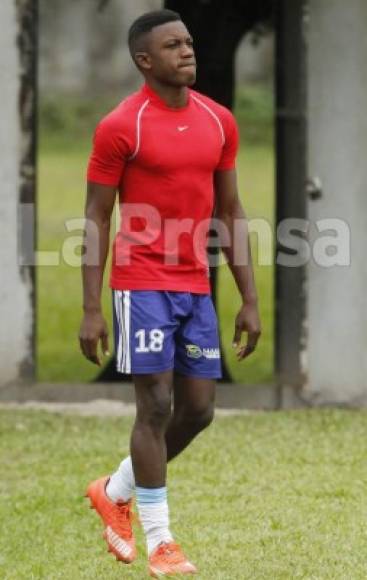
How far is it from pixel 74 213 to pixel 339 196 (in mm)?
14728

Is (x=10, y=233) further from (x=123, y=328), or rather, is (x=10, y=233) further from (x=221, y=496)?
(x=123, y=328)

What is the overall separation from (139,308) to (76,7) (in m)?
32.5

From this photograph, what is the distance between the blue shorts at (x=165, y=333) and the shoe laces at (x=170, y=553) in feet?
2.11

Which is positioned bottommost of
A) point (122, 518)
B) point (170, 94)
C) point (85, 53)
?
point (122, 518)

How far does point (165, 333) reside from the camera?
6754 mm

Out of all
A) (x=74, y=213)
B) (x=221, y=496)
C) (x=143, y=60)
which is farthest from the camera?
(x=74, y=213)

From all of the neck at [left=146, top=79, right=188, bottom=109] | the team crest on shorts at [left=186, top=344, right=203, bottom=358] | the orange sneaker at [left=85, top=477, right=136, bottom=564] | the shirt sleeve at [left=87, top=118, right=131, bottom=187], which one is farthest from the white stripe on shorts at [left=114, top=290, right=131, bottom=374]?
the neck at [left=146, top=79, right=188, bottom=109]

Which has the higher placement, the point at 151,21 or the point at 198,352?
the point at 151,21

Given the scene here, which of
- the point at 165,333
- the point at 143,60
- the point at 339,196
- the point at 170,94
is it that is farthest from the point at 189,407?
the point at 339,196

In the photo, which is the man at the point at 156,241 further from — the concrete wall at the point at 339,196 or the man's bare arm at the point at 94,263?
the concrete wall at the point at 339,196

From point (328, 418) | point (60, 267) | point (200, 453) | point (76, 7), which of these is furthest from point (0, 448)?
point (76, 7)

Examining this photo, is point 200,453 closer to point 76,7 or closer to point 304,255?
point 304,255

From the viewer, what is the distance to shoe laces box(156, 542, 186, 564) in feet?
21.7

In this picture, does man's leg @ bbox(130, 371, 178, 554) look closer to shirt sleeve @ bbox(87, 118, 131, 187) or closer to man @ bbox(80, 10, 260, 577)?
man @ bbox(80, 10, 260, 577)
